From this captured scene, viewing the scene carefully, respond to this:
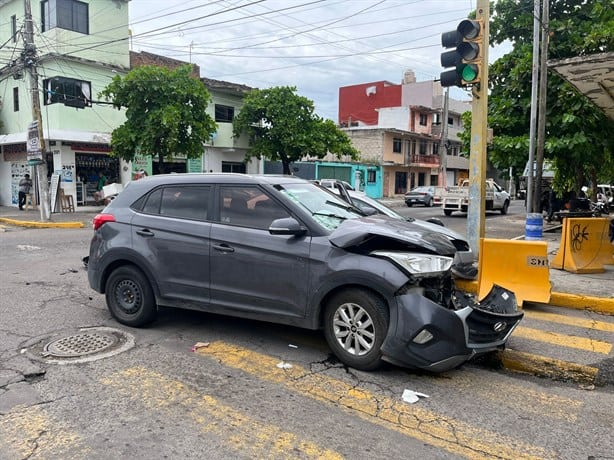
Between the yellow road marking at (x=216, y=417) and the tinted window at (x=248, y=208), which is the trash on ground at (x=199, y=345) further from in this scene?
the tinted window at (x=248, y=208)

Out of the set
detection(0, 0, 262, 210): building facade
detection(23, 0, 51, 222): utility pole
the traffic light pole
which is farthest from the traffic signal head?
detection(0, 0, 262, 210): building facade

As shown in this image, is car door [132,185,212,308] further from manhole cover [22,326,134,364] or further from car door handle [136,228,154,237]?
manhole cover [22,326,134,364]

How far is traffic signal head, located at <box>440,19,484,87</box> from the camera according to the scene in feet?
25.0

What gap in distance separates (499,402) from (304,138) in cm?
2365

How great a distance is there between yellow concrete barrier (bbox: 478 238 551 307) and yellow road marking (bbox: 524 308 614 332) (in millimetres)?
195

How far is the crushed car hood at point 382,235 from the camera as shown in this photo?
173 inches

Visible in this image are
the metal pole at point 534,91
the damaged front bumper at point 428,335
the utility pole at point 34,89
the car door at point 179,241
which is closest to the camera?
the damaged front bumper at point 428,335

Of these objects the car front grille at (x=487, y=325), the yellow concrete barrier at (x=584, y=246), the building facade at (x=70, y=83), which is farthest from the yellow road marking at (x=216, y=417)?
the building facade at (x=70, y=83)

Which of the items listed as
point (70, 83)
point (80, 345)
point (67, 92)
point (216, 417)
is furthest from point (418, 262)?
point (70, 83)

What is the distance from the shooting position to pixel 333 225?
4.82 meters

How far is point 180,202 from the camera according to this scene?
18.0ft

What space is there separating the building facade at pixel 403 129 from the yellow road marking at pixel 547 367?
38207 millimetres

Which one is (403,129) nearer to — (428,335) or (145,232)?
(145,232)

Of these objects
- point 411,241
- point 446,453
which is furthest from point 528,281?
point 446,453
